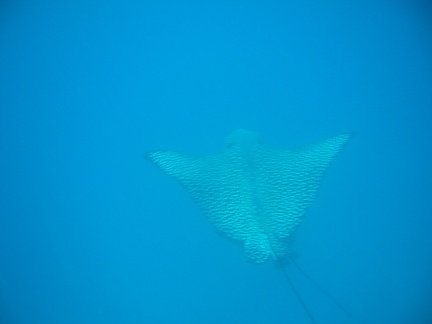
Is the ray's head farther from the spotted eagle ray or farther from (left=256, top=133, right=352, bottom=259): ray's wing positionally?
(left=256, top=133, right=352, bottom=259): ray's wing

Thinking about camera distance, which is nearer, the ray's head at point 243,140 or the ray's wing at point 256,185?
the ray's wing at point 256,185

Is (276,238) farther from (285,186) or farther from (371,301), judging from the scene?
(371,301)

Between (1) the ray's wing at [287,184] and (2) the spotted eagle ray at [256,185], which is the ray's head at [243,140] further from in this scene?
(1) the ray's wing at [287,184]

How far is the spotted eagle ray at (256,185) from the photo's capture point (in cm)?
256

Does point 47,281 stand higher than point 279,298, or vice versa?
point 47,281

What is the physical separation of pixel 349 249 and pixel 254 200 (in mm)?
2619

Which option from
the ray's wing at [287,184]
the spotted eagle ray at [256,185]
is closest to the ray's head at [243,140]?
the spotted eagle ray at [256,185]

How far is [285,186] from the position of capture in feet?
9.17

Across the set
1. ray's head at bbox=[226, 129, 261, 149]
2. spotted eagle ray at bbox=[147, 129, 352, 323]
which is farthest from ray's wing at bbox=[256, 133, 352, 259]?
ray's head at bbox=[226, 129, 261, 149]

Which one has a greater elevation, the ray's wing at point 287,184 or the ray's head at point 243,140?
the ray's head at point 243,140

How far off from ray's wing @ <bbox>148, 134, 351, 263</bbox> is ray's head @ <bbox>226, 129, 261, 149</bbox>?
0.03 meters

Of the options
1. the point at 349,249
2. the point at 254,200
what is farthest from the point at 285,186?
the point at 349,249

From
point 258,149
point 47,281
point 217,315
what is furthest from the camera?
point 47,281

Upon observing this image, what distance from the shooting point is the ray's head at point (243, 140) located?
121 inches
